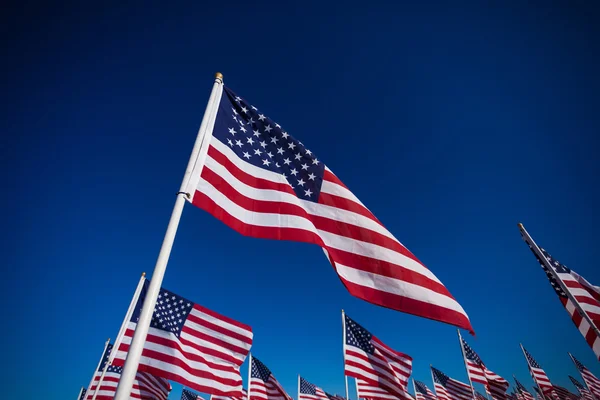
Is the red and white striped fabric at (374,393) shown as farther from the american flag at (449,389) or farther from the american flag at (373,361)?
the american flag at (449,389)

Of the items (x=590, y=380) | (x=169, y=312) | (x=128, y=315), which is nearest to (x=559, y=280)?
(x=169, y=312)

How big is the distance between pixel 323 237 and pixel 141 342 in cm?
290

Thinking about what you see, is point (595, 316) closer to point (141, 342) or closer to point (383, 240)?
point (383, 240)

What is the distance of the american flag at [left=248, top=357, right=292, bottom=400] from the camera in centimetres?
1527

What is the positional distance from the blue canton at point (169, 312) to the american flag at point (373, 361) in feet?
24.5

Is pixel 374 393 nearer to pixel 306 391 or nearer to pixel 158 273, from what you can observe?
pixel 306 391

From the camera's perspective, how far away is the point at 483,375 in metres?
20.5

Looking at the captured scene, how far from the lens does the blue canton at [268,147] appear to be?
532cm

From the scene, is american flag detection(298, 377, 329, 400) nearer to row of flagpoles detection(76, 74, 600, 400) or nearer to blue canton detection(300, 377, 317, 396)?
blue canton detection(300, 377, 317, 396)

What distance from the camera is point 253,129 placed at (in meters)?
5.71

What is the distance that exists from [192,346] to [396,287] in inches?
330

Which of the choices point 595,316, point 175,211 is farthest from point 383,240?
point 595,316

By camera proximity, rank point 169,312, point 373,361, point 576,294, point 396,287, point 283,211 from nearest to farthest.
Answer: point 396,287
point 283,211
point 576,294
point 169,312
point 373,361

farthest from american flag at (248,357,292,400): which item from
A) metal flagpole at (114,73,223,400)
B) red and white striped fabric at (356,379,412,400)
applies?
metal flagpole at (114,73,223,400)
